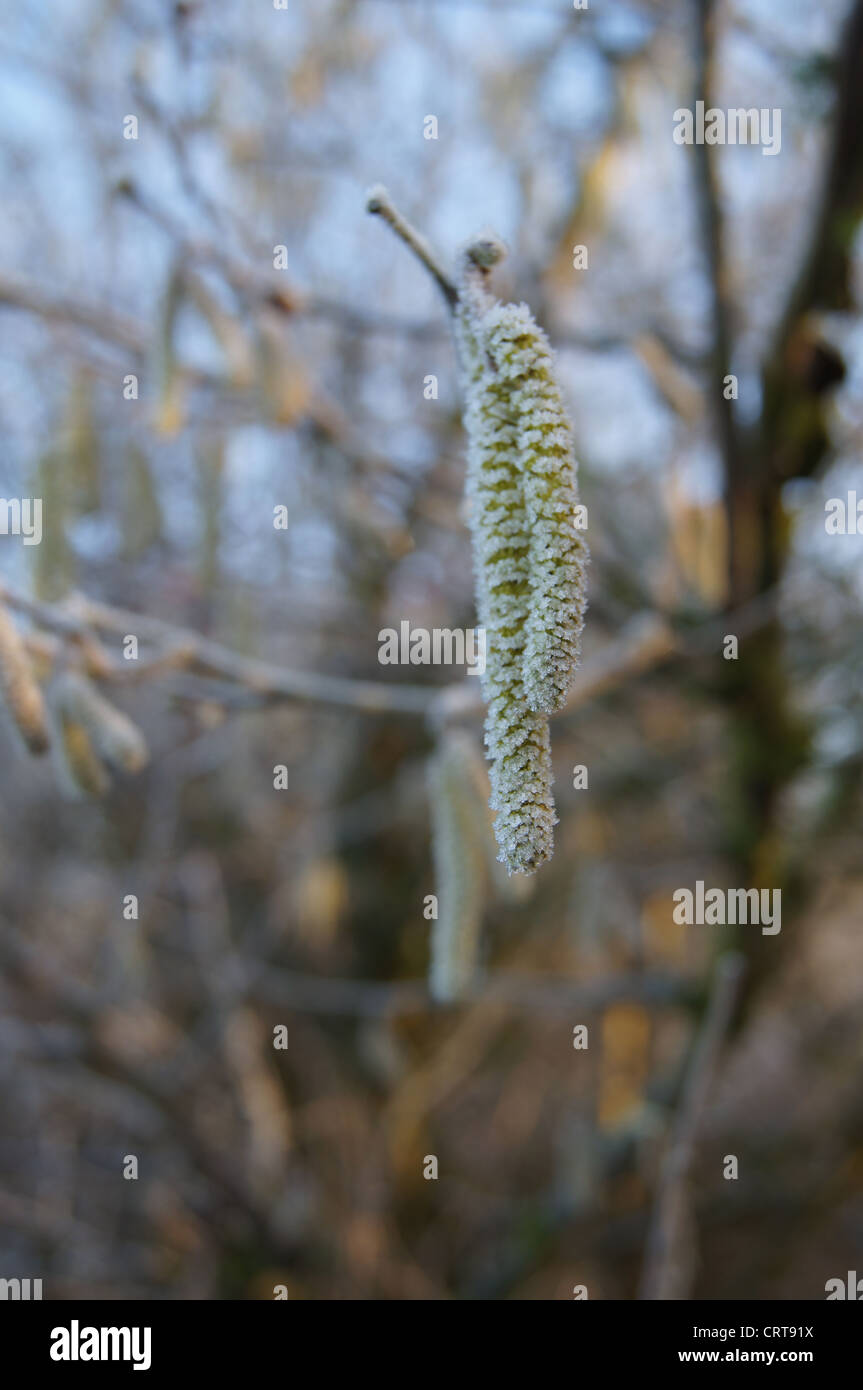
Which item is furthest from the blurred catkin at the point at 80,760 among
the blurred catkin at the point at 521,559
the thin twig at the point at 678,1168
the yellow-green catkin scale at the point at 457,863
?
the thin twig at the point at 678,1168

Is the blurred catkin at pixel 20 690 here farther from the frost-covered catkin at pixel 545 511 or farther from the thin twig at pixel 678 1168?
the thin twig at pixel 678 1168

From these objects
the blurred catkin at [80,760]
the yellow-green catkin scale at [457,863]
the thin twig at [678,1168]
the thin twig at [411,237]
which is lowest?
the thin twig at [678,1168]

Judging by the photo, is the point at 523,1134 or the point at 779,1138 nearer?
the point at 779,1138

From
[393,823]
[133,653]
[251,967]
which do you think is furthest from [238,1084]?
[133,653]

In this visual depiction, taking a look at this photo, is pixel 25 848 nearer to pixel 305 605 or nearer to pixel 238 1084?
pixel 238 1084

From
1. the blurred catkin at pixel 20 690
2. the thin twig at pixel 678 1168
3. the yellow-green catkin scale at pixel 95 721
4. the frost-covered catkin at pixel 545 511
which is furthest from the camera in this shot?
the thin twig at pixel 678 1168

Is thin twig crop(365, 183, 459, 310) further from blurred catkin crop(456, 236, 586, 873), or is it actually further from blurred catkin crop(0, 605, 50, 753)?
blurred catkin crop(0, 605, 50, 753)

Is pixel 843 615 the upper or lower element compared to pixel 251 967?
upper

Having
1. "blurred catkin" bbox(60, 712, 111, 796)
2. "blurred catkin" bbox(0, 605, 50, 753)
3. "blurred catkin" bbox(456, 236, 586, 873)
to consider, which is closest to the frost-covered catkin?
"blurred catkin" bbox(456, 236, 586, 873)
